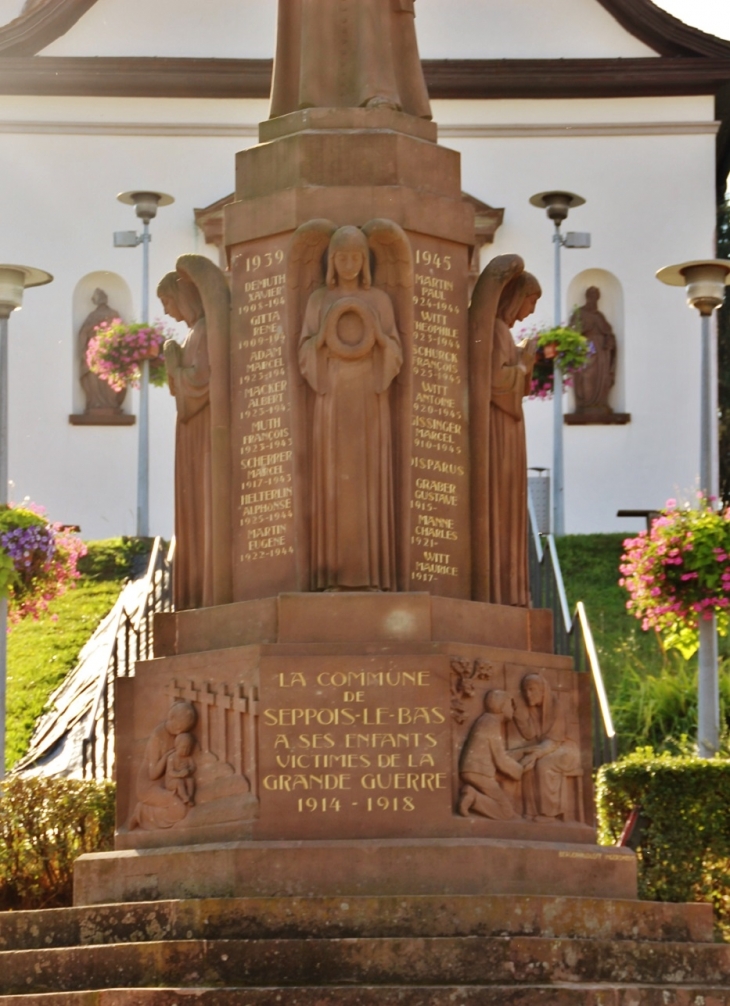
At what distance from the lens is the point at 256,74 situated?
34.9 m

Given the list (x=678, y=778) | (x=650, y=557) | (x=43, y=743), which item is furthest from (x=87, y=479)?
(x=678, y=778)

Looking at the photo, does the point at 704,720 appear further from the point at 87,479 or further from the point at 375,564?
the point at 87,479

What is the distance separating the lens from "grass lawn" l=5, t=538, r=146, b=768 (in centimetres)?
2167

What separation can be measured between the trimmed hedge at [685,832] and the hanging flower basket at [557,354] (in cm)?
1464

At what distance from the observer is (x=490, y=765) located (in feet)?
42.4

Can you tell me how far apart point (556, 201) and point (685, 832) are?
16831 millimetres

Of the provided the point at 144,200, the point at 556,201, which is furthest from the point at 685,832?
the point at 144,200

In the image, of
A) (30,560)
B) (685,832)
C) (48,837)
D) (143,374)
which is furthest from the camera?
(143,374)

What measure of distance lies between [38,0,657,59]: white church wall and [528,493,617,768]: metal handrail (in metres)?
13.2

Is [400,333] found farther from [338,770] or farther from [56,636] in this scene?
[56,636]

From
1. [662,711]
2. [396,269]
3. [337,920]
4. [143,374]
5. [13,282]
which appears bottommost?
[337,920]

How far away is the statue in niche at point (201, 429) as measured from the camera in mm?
13891

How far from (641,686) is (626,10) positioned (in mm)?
16547

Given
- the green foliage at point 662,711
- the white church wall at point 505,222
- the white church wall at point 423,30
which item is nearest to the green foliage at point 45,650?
the green foliage at point 662,711
